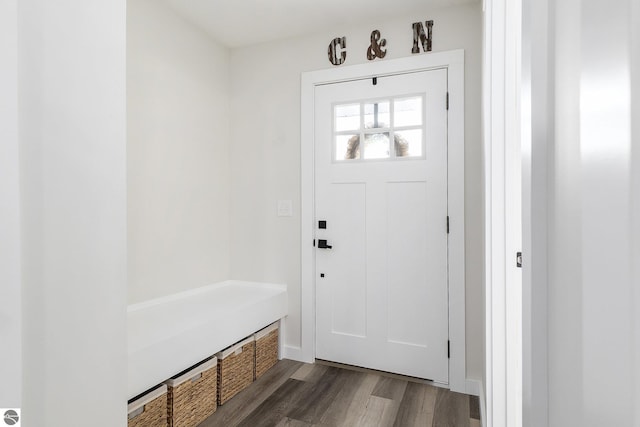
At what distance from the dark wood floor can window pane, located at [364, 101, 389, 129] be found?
70.7 inches

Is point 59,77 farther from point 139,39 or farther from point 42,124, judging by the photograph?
point 139,39

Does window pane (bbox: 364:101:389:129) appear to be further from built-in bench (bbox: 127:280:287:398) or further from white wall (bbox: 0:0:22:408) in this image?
white wall (bbox: 0:0:22:408)

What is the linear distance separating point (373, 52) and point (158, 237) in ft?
6.47

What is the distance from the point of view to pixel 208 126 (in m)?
2.79

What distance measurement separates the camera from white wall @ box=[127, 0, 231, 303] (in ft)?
7.21

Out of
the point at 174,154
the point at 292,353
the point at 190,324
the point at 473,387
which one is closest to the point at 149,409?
the point at 190,324

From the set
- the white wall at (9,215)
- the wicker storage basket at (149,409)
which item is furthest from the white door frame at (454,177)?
the white wall at (9,215)

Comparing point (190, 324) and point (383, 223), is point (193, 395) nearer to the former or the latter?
point (190, 324)

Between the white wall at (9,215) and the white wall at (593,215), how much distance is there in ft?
3.67

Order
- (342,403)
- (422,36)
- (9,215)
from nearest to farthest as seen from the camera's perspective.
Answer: (9,215)
(342,403)
(422,36)

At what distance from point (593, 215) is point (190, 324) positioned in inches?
81.0

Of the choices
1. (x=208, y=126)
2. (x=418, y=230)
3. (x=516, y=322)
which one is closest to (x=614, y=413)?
(x=516, y=322)

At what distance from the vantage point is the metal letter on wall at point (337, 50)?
2.61 metres

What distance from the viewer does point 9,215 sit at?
0.88 meters
